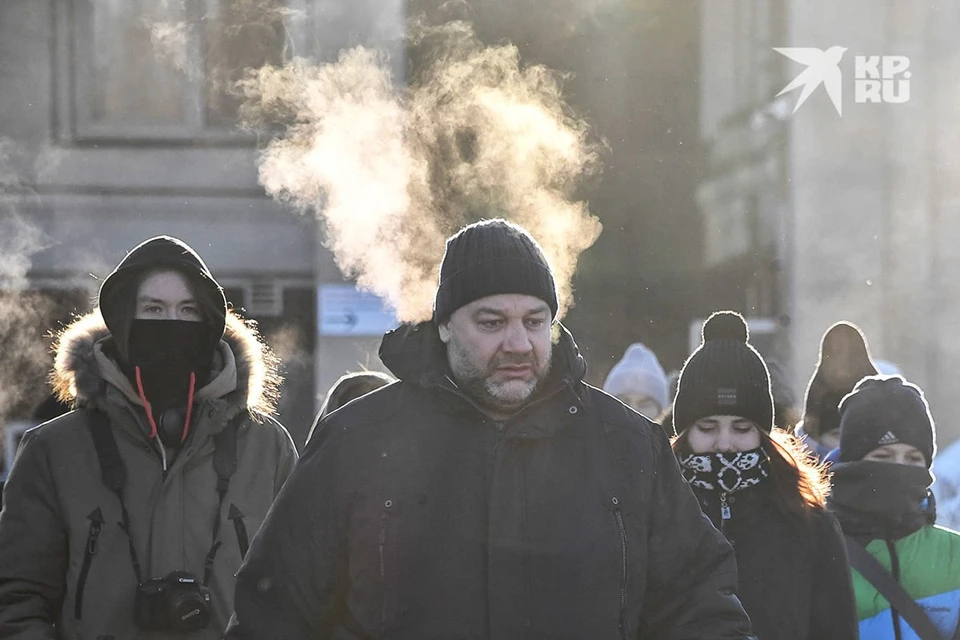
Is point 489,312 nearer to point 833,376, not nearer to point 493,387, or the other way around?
point 493,387

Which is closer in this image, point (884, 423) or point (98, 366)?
point (98, 366)

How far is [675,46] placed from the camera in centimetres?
1143

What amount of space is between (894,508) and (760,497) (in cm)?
54

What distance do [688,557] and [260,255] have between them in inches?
340

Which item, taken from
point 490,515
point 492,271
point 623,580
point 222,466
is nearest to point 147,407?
point 222,466

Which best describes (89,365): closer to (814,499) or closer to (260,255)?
(814,499)

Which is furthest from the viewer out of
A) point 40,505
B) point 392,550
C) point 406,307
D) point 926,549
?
point 406,307

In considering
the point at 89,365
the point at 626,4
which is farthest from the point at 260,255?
the point at 89,365

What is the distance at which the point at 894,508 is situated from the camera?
14.4 ft

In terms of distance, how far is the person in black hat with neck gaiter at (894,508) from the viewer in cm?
429

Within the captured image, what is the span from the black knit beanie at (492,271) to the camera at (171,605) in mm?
1047

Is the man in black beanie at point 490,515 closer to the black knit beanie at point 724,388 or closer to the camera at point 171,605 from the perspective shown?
the camera at point 171,605

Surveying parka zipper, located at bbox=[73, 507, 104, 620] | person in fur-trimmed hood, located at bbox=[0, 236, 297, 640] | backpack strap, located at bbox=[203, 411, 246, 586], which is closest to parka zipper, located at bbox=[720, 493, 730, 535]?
person in fur-trimmed hood, located at bbox=[0, 236, 297, 640]

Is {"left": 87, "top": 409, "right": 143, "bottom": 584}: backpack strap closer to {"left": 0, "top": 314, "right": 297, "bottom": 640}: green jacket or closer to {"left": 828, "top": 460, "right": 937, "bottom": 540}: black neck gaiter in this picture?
{"left": 0, "top": 314, "right": 297, "bottom": 640}: green jacket
